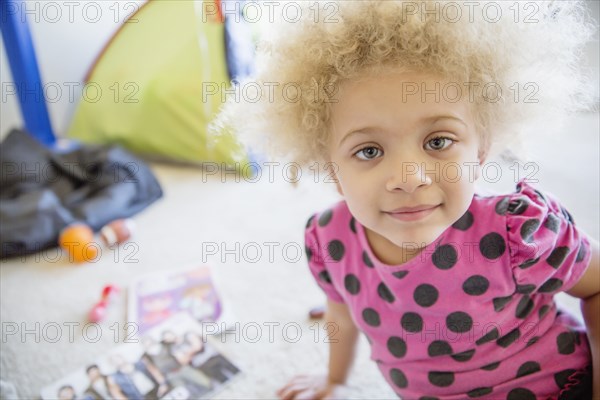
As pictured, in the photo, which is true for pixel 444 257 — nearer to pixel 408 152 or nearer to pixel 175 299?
pixel 408 152

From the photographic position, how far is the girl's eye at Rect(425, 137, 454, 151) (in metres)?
0.57

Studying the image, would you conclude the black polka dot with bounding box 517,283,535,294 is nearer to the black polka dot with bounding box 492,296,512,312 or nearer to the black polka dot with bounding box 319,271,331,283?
the black polka dot with bounding box 492,296,512,312

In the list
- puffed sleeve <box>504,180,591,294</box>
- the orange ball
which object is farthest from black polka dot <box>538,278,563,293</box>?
the orange ball

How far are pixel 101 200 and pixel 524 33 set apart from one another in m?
1.16

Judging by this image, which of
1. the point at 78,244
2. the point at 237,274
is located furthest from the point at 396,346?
the point at 78,244

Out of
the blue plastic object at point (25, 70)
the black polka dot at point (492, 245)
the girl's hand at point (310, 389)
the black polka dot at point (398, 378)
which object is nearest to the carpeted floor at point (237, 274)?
the girl's hand at point (310, 389)

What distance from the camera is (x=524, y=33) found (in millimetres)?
604

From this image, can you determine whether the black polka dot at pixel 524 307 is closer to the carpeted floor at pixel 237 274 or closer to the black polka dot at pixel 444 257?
the black polka dot at pixel 444 257

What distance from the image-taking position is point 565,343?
0.66 meters

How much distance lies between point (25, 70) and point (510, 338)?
57.4 inches

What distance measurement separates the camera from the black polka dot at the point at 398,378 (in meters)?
0.72

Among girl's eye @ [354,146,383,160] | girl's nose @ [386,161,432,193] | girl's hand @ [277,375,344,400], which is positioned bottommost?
girl's hand @ [277,375,344,400]

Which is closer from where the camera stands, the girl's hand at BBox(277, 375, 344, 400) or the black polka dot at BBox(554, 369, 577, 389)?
the black polka dot at BBox(554, 369, 577, 389)

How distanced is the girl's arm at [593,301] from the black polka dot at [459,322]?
0.44 feet
